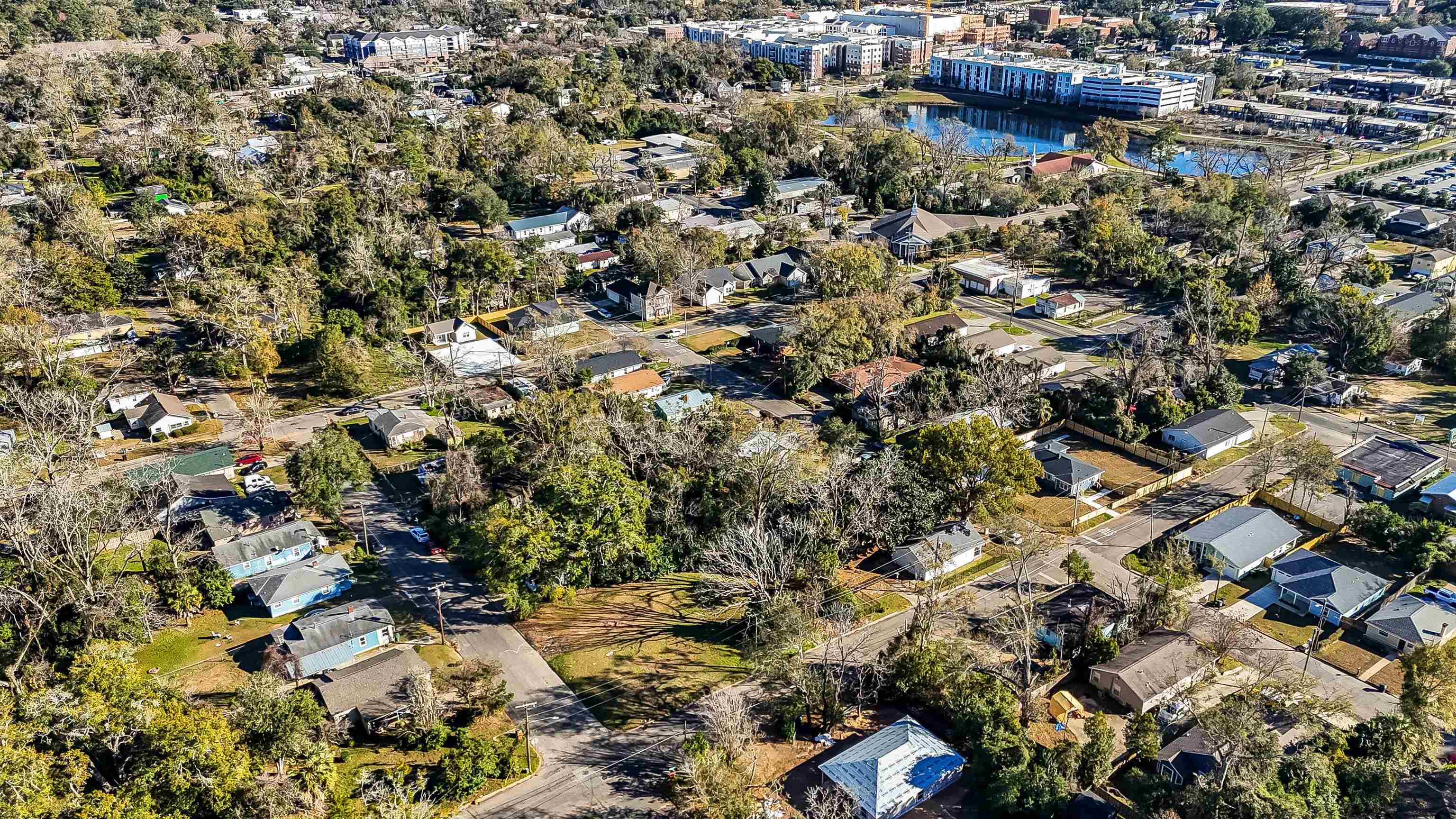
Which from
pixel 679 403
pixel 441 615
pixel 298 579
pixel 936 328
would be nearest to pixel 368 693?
pixel 441 615

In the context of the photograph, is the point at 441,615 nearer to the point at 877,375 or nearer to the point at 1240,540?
the point at 877,375

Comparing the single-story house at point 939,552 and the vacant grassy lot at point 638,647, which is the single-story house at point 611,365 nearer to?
the vacant grassy lot at point 638,647

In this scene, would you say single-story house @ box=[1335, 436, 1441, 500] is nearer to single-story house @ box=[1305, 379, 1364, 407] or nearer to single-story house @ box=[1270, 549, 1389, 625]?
single-story house @ box=[1305, 379, 1364, 407]

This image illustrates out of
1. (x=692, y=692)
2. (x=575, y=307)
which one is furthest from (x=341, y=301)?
(x=692, y=692)

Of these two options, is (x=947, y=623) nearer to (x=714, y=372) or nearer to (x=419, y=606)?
(x=419, y=606)

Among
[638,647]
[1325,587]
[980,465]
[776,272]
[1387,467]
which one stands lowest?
[638,647]
